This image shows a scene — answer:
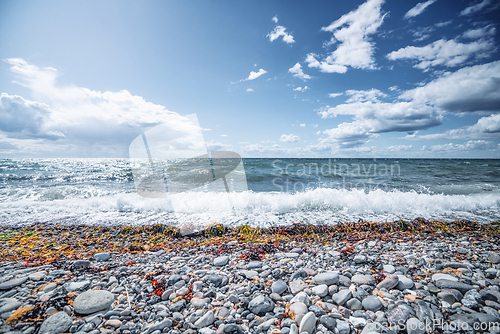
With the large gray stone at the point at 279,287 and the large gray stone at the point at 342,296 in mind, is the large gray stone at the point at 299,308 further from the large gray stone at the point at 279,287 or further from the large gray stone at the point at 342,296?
the large gray stone at the point at 342,296

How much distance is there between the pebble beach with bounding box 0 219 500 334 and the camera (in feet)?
6.38

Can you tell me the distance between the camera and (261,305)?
2139 mm

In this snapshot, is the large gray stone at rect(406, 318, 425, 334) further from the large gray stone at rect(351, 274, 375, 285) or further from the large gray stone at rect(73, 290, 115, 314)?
the large gray stone at rect(73, 290, 115, 314)

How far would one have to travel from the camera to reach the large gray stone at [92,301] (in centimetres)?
218

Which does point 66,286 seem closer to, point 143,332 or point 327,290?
point 143,332

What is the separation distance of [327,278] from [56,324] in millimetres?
3244

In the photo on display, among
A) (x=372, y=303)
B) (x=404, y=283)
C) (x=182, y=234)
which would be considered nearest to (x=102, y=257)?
(x=182, y=234)

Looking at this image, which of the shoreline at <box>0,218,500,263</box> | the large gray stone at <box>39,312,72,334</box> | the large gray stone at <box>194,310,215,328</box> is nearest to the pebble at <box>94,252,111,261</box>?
the shoreline at <box>0,218,500,263</box>

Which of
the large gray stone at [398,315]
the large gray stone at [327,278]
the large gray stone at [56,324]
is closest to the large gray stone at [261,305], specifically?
the large gray stone at [327,278]

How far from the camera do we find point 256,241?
4.50 metres

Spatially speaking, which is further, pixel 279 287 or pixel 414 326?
pixel 279 287

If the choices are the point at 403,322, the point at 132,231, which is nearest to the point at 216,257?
the point at 403,322

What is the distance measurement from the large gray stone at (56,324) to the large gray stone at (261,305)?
201 centimetres
